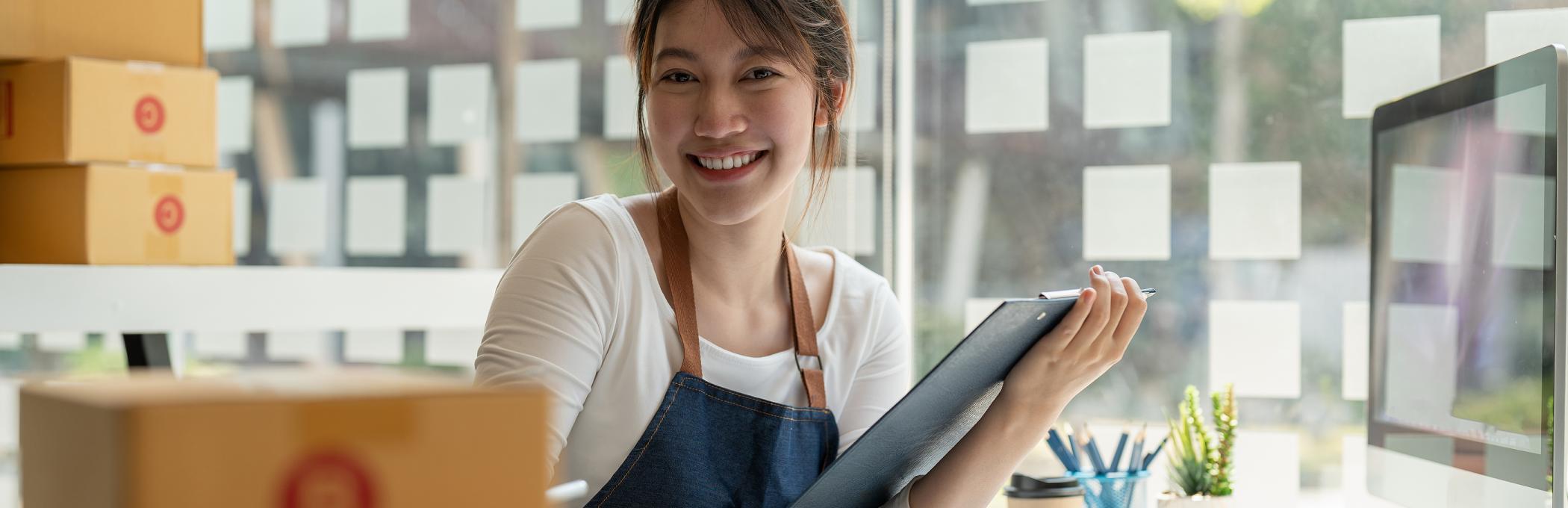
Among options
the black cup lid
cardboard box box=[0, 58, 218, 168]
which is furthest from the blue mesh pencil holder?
cardboard box box=[0, 58, 218, 168]

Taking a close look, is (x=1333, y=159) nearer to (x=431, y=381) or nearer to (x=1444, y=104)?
(x=1444, y=104)

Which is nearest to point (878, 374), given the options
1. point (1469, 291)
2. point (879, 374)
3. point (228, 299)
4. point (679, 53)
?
point (879, 374)

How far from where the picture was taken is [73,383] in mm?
307

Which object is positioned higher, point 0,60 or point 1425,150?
point 0,60

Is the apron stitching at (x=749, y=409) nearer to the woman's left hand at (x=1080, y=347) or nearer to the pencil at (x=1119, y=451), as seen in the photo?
the woman's left hand at (x=1080, y=347)

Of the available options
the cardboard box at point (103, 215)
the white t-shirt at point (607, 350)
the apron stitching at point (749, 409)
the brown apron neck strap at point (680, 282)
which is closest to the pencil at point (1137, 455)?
the white t-shirt at point (607, 350)

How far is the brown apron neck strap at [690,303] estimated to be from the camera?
3.92 feet

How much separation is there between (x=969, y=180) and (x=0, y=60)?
1.41m

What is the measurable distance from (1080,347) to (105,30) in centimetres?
126

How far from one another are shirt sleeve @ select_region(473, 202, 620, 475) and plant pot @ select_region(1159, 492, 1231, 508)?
79 cm

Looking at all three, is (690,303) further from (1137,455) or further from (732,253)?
(1137,455)

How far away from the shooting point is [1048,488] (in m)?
1.46

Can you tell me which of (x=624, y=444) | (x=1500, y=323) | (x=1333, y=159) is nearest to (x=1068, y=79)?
(x=1333, y=159)

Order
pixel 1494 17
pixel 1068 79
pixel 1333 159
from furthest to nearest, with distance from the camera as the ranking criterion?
pixel 1068 79, pixel 1333 159, pixel 1494 17
